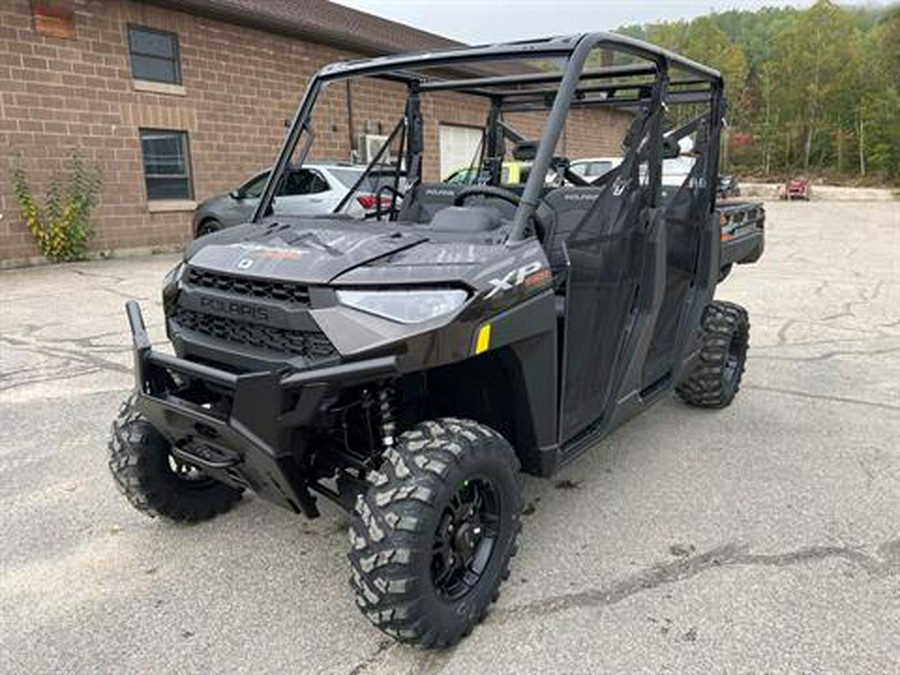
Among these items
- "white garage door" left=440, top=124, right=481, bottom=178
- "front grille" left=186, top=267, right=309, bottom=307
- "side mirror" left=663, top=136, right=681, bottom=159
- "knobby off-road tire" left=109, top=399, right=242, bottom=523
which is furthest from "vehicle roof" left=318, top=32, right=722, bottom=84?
"white garage door" left=440, top=124, right=481, bottom=178

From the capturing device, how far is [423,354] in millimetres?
2197

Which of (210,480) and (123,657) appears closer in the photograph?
(123,657)


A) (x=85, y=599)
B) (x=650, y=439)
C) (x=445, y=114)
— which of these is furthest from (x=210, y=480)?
(x=445, y=114)

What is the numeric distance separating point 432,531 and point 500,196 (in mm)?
1341

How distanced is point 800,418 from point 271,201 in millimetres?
3426

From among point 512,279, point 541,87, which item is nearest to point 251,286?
point 512,279

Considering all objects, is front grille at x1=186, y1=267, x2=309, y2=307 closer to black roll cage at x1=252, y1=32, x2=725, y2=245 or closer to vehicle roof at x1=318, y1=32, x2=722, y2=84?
black roll cage at x1=252, y1=32, x2=725, y2=245

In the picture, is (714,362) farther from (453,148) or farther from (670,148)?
(453,148)

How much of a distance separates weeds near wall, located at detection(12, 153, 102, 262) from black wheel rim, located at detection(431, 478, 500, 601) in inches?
419

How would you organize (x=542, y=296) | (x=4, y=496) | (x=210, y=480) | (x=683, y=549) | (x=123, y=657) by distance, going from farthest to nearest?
1. (x=4, y=496)
2. (x=210, y=480)
3. (x=683, y=549)
4. (x=542, y=296)
5. (x=123, y=657)

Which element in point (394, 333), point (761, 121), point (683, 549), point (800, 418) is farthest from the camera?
point (761, 121)

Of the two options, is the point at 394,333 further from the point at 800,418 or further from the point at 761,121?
the point at 761,121

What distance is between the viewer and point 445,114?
12.6 m

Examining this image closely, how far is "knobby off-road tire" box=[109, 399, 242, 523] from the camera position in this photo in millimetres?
2904
